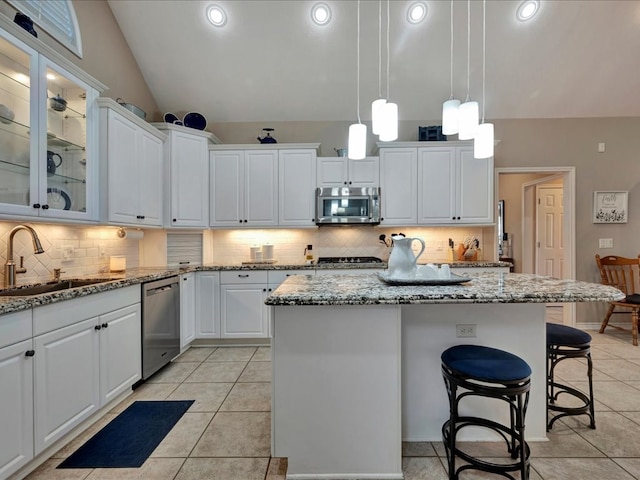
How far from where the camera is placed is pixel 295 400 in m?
1.61

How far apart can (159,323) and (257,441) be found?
1.49 metres

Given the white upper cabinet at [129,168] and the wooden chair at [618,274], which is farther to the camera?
the wooden chair at [618,274]

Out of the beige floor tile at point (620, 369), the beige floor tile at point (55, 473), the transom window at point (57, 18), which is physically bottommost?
the beige floor tile at point (55, 473)

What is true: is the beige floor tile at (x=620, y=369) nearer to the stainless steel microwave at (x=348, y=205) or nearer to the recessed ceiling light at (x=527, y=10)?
the stainless steel microwave at (x=348, y=205)

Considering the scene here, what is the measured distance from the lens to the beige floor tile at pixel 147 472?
5.52ft

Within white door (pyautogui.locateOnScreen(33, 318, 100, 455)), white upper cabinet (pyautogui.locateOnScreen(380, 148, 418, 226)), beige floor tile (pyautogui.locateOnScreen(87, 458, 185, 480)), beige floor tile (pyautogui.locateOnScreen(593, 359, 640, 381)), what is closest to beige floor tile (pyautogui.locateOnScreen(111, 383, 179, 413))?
white door (pyautogui.locateOnScreen(33, 318, 100, 455))

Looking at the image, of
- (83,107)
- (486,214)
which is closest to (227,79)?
Answer: (83,107)

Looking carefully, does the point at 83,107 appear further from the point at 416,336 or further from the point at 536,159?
the point at 536,159

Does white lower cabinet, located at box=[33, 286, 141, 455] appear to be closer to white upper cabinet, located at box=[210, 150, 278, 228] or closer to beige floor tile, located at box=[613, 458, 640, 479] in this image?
white upper cabinet, located at box=[210, 150, 278, 228]

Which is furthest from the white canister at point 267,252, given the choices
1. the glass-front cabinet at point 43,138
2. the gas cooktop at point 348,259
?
the glass-front cabinet at point 43,138

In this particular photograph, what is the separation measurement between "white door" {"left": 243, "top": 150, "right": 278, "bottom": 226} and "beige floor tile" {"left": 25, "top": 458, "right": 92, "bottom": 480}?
108 inches

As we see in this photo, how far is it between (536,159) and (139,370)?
512 centimetres

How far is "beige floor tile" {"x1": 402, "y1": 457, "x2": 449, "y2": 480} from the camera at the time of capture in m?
1.65

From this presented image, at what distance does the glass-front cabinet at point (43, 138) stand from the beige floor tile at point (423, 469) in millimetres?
2672
